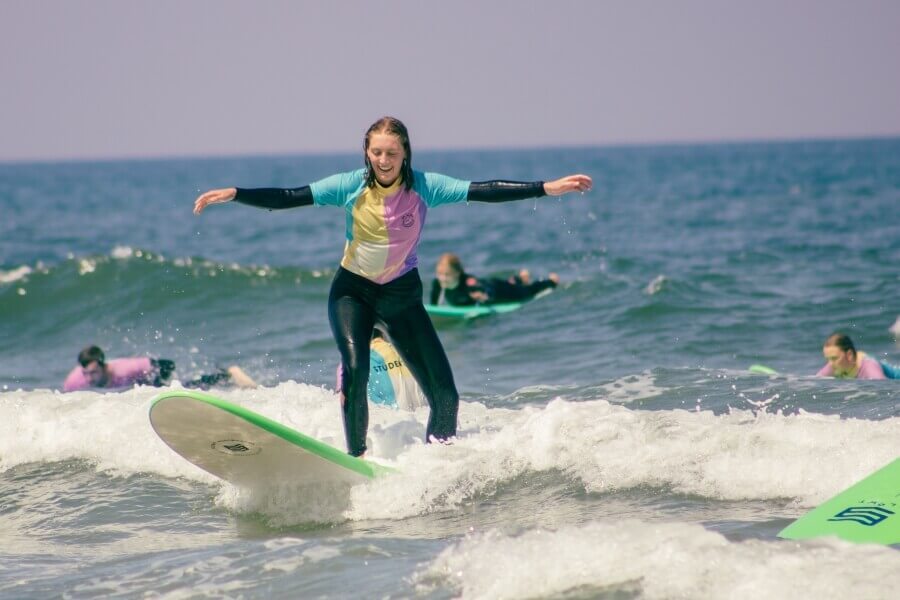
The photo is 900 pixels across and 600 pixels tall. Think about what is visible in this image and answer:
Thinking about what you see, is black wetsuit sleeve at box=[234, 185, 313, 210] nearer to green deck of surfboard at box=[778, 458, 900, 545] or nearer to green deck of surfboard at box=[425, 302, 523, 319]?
green deck of surfboard at box=[778, 458, 900, 545]

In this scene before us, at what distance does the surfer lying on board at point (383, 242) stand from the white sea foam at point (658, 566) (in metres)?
1.40

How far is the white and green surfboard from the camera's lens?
538cm

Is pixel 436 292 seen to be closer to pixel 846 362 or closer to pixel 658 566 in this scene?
pixel 846 362

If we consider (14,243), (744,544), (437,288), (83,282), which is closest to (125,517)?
(744,544)

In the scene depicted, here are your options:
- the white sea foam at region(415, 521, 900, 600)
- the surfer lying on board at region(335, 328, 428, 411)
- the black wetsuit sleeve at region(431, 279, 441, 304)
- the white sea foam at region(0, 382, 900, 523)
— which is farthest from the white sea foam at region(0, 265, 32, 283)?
the white sea foam at region(415, 521, 900, 600)

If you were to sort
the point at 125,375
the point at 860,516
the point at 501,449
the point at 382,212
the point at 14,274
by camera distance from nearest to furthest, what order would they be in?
1. the point at 860,516
2. the point at 382,212
3. the point at 501,449
4. the point at 125,375
5. the point at 14,274

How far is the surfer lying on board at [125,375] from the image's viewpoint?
10398mm

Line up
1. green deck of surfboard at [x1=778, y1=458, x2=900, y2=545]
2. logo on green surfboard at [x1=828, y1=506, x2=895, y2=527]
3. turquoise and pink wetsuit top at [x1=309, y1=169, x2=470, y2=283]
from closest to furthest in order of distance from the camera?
1. green deck of surfboard at [x1=778, y1=458, x2=900, y2=545]
2. logo on green surfboard at [x1=828, y1=506, x2=895, y2=527]
3. turquoise and pink wetsuit top at [x1=309, y1=169, x2=470, y2=283]

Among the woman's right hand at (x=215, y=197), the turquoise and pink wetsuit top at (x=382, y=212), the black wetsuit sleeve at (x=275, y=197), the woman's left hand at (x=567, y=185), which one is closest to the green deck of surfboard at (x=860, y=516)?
the woman's left hand at (x=567, y=185)

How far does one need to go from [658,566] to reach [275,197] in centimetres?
260

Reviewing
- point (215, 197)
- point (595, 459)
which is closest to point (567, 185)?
point (595, 459)

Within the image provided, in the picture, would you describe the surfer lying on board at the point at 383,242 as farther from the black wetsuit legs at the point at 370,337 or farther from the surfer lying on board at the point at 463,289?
the surfer lying on board at the point at 463,289

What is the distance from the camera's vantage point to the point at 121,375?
10.8 m

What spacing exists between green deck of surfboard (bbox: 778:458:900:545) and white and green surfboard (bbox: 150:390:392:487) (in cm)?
218
